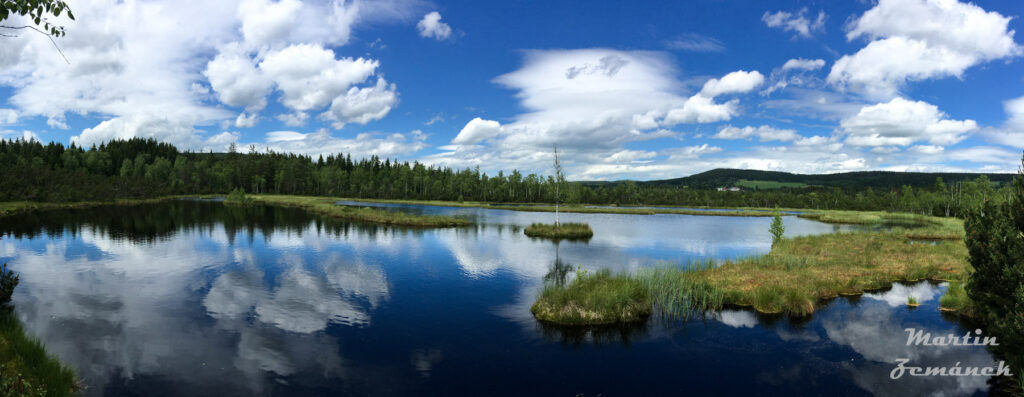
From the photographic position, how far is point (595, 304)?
21.9 meters

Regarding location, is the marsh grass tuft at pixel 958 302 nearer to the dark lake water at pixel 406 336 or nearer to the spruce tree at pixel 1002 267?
the dark lake water at pixel 406 336

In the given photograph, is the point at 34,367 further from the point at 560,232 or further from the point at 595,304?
the point at 560,232

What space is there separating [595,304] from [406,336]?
9.13m

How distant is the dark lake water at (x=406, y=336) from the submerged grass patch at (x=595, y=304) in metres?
0.94

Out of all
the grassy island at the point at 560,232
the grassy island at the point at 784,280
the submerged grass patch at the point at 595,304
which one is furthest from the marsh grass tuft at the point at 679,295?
the grassy island at the point at 560,232

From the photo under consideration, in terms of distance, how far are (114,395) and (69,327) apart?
9488 millimetres

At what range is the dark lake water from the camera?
1537 centimetres

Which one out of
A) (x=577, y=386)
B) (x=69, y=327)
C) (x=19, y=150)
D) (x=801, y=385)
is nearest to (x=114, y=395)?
(x=69, y=327)

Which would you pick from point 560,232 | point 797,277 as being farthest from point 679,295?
point 560,232

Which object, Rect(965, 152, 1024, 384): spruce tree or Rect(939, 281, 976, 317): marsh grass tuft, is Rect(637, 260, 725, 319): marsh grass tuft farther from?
Rect(939, 281, 976, 317): marsh grass tuft

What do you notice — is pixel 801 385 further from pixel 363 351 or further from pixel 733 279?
pixel 363 351

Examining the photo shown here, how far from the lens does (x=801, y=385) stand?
50.8ft

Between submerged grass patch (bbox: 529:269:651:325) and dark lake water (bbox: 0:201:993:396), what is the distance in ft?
3.09

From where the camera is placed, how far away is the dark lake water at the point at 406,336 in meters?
15.4
